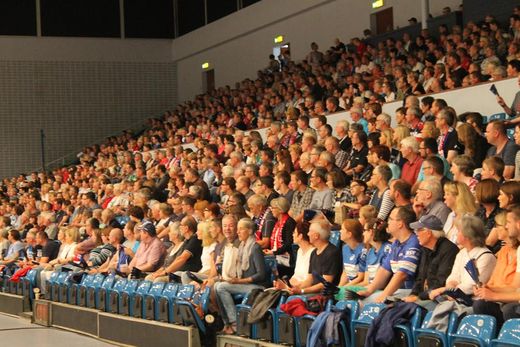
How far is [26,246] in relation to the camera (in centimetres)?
1390

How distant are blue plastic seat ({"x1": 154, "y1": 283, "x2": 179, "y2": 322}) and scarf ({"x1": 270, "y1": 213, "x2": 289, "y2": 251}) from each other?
3.24ft

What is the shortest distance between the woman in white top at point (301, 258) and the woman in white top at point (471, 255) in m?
1.79

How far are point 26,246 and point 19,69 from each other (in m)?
12.3

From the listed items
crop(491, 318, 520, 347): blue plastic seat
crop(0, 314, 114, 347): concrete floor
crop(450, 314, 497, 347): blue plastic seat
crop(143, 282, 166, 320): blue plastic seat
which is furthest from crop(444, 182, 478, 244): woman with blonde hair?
crop(0, 314, 114, 347): concrete floor

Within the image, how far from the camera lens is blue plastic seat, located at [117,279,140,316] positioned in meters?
9.51

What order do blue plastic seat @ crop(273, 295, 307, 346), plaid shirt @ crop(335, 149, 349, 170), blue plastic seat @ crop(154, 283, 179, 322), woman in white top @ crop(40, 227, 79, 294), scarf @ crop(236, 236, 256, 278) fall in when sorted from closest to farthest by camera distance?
blue plastic seat @ crop(273, 295, 307, 346), scarf @ crop(236, 236, 256, 278), blue plastic seat @ crop(154, 283, 179, 322), plaid shirt @ crop(335, 149, 349, 170), woman in white top @ crop(40, 227, 79, 294)

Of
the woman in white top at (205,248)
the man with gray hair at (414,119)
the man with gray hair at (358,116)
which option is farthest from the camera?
the man with gray hair at (358,116)

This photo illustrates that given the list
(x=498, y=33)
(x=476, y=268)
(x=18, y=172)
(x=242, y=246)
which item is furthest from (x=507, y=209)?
(x=18, y=172)

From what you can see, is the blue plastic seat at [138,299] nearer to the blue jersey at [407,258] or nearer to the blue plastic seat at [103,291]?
the blue plastic seat at [103,291]

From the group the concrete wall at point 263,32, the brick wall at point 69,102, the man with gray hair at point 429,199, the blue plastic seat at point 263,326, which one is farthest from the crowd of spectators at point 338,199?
the brick wall at point 69,102

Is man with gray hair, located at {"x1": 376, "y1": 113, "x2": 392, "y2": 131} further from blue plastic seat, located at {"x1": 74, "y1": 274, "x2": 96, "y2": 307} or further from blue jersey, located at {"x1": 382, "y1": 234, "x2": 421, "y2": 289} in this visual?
blue jersey, located at {"x1": 382, "y1": 234, "x2": 421, "y2": 289}

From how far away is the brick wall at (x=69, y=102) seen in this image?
2517 cm

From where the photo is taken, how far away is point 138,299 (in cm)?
926

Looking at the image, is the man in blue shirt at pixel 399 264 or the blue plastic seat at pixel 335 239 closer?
the man in blue shirt at pixel 399 264
